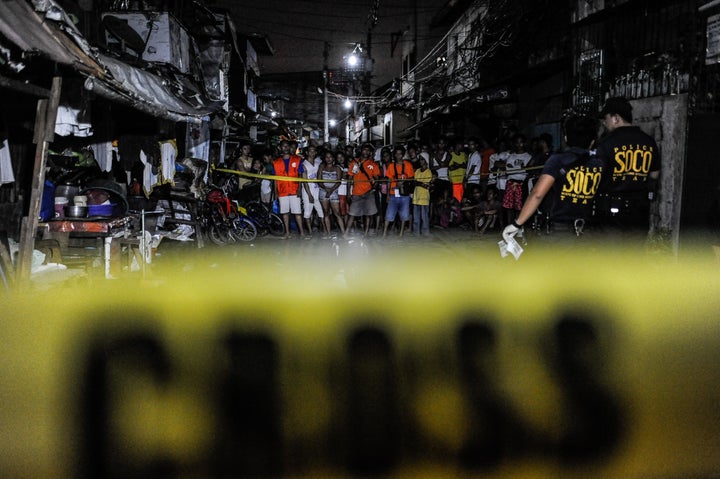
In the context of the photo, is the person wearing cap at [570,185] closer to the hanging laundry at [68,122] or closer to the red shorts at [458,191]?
the hanging laundry at [68,122]

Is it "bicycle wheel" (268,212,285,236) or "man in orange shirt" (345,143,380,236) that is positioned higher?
"man in orange shirt" (345,143,380,236)

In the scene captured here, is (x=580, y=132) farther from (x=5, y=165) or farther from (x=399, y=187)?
(x=399, y=187)

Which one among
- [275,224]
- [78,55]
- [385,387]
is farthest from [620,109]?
[275,224]

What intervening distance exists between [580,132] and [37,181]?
215 inches

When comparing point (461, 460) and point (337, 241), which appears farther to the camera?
point (337, 241)

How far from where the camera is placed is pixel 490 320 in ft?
13.1

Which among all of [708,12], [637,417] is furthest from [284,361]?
[708,12]

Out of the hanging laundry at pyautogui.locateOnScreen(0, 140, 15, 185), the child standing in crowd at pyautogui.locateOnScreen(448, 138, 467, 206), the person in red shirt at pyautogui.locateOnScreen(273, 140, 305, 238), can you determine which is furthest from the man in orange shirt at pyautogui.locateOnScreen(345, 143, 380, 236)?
the hanging laundry at pyautogui.locateOnScreen(0, 140, 15, 185)

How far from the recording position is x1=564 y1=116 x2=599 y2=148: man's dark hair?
473cm

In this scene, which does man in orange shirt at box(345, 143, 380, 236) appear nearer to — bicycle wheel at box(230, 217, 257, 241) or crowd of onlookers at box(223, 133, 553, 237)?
crowd of onlookers at box(223, 133, 553, 237)

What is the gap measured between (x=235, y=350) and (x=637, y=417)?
2704mm

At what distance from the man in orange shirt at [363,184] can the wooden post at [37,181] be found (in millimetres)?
8126

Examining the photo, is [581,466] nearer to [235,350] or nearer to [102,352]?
[235,350]

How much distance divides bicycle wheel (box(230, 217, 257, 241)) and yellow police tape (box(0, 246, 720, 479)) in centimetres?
785
